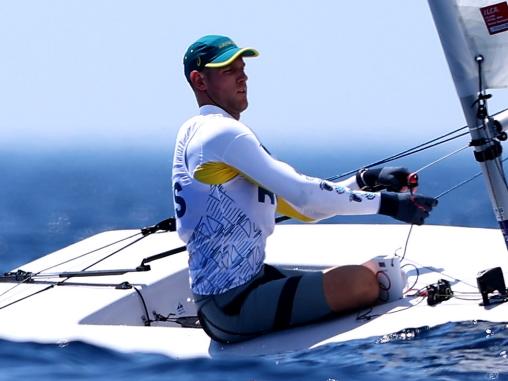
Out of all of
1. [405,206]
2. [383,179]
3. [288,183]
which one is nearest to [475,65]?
[383,179]

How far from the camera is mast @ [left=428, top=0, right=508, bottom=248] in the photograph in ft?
15.8

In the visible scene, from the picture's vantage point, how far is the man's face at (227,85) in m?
4.64

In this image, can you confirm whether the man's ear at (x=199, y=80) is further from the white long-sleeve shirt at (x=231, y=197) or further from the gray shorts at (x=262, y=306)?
the gray shorts at (x=262, y=306)

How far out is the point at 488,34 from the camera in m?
4.90

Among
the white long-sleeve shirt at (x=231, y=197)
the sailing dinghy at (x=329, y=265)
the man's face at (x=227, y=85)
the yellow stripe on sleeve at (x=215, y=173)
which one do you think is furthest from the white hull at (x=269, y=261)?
the man's face at (x=227, y=85)

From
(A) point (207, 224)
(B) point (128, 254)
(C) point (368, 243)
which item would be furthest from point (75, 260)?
(A) point (207, 224)

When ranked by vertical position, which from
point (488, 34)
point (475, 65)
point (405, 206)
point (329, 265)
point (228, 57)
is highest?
point (228, 57)

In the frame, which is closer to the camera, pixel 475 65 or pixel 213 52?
pixel 213 52

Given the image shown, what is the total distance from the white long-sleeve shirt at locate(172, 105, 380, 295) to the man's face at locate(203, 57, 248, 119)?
5 cm

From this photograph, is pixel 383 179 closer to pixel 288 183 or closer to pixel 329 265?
pixel 288 183

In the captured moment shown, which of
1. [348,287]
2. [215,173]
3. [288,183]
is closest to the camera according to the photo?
[288,183]

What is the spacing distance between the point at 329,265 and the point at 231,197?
1.54 metres

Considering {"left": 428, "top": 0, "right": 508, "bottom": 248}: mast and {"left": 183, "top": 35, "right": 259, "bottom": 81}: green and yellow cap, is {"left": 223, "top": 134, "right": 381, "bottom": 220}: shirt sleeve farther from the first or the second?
{"left": 428, "top": 0, "right": 508, "bottom": 248}: mast

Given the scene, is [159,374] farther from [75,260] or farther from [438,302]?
[75,260]
